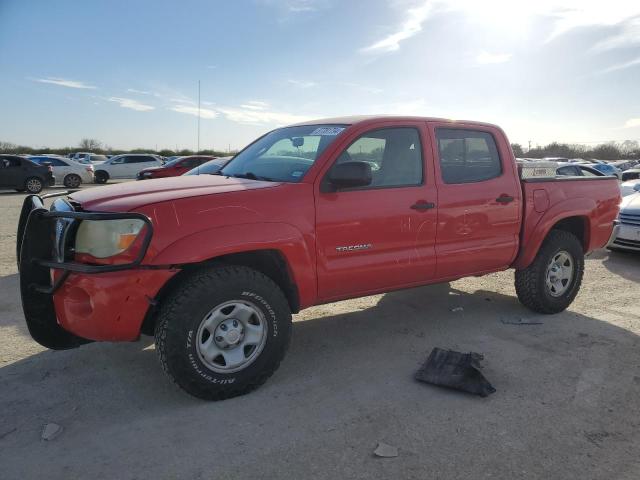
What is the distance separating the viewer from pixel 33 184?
768 inches

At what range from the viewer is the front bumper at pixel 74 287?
298 cm

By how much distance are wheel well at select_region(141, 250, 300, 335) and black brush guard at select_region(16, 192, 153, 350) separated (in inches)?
13.7

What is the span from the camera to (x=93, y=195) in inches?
138

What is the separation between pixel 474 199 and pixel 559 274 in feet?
5.04

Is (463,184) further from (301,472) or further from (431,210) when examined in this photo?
(301,472)

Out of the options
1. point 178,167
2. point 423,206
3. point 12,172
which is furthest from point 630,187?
point 12,172

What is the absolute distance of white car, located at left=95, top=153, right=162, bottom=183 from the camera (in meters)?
27.3

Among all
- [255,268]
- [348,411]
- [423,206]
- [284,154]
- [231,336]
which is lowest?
[348,411]

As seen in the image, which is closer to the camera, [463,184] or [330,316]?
[463,184]

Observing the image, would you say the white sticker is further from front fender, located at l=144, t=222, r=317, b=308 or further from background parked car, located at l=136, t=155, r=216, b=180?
background parked car, located at l=136, t=155, r=216, b=180

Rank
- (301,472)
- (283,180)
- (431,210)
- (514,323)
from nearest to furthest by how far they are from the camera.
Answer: (301,472)
(283,180)
(431,210)
(514,323)

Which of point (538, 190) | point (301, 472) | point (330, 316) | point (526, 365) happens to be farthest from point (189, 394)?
point (538, 190)

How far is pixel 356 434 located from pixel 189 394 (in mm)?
1100

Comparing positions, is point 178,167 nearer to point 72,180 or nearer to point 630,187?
point 72,180
